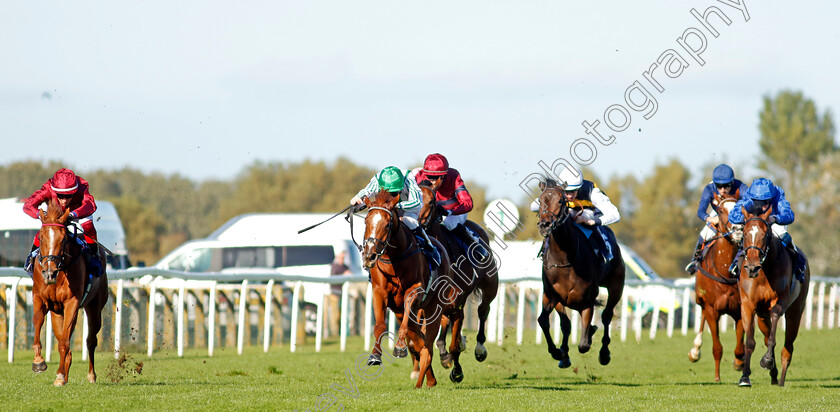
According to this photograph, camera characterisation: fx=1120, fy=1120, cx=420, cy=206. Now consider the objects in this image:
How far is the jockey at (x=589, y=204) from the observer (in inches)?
449

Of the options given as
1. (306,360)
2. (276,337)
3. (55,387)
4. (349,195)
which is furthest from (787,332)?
(349,195)

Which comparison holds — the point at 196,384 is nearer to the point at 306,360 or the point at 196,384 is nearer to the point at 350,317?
the point at 306,360

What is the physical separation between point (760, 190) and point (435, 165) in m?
3.16

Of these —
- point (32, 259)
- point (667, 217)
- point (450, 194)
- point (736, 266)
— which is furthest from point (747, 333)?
point (667, 217)

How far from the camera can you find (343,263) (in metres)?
20.3

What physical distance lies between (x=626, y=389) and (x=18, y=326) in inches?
350

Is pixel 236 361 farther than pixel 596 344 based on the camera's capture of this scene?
No

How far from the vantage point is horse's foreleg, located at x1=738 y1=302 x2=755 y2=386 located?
1083 cm

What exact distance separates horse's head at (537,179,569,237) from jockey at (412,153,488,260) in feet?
2.28

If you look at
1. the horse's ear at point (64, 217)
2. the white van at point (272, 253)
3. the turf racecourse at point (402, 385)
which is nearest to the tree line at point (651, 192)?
the white van at point (272, 253)

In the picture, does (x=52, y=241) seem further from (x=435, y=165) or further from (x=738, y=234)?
(x=738, y=234)

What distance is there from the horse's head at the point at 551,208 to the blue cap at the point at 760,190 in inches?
71.5

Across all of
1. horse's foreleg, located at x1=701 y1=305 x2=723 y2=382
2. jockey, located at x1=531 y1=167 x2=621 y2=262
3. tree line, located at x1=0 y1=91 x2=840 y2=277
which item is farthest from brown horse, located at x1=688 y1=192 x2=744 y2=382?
tree line, located at x1=0 y1=91 x2=840 y2=277

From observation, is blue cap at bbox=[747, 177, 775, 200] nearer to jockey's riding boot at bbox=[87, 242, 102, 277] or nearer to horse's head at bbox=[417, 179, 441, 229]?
horse's head at bbox=[417, 179, 441, 229]
